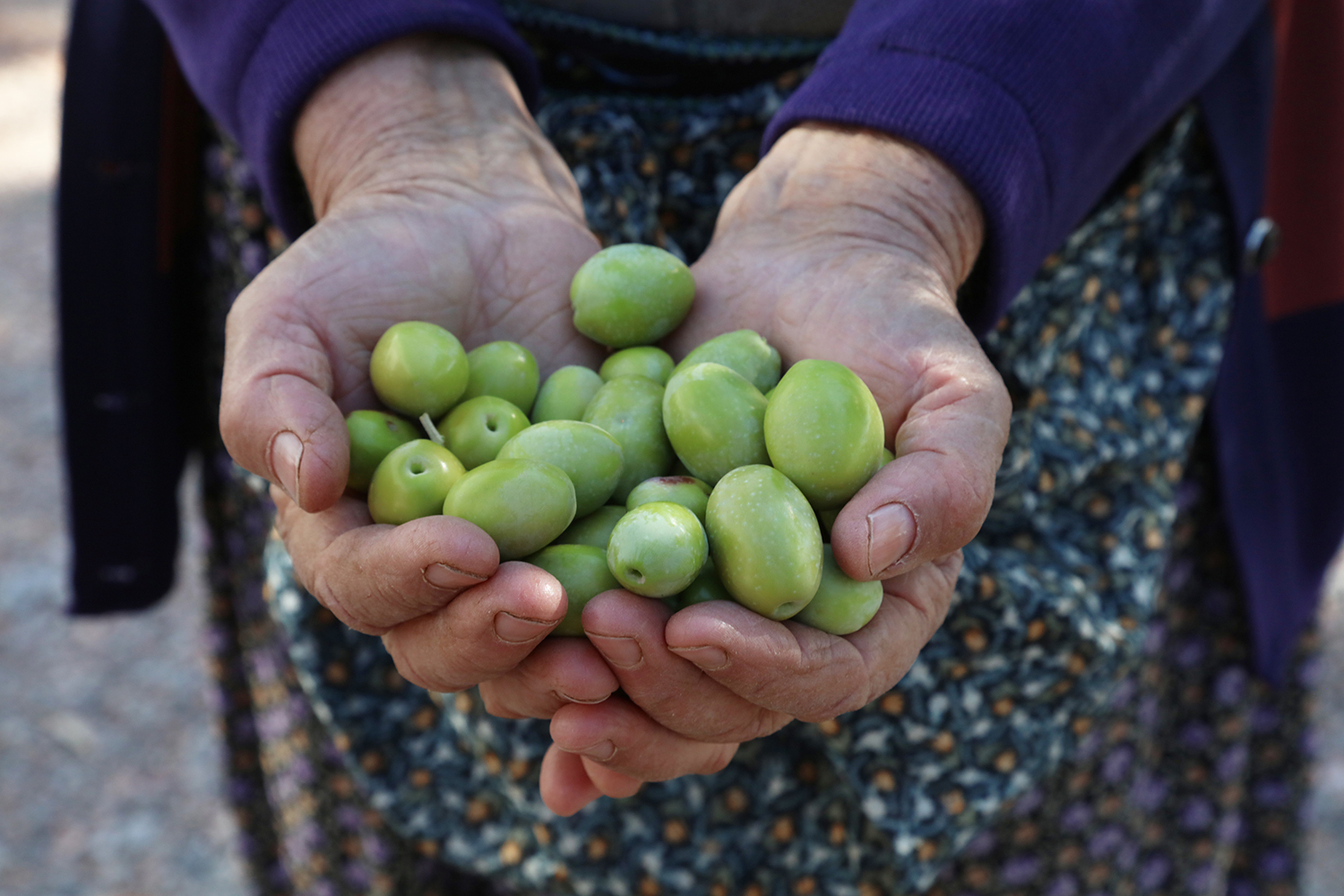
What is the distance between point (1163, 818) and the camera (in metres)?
1.74

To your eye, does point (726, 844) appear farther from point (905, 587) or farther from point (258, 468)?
point (258, 468)

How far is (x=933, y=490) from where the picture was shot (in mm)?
945

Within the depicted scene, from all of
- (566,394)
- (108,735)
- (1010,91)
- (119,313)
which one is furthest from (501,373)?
(108,735)

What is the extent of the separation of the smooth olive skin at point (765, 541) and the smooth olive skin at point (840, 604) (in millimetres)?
18

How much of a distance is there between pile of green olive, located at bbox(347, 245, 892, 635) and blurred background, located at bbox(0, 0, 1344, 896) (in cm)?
118

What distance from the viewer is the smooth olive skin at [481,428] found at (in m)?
1.15

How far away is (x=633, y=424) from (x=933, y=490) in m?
0.34

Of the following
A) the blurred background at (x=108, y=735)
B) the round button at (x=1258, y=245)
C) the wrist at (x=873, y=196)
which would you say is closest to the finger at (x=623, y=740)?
the wrist at (x=873, y=196)

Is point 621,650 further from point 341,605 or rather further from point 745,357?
point 745,357

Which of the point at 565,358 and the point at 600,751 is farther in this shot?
the point at 565,358

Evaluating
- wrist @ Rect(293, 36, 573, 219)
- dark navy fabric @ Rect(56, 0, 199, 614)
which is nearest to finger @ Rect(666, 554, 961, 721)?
wrist @ Rect(293, 36, 573, 219)

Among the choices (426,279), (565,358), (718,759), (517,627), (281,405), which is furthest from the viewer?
(565,358)

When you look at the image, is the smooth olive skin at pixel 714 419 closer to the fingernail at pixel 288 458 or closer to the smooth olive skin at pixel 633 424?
the smooth olive skin at pixel 633 424

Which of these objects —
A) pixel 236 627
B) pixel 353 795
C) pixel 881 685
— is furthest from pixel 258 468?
pixel 236 627
